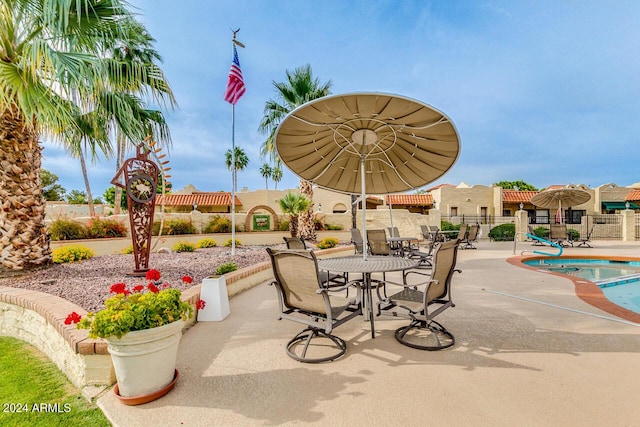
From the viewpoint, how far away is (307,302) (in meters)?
2.82

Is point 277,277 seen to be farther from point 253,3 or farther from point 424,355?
point 253,3

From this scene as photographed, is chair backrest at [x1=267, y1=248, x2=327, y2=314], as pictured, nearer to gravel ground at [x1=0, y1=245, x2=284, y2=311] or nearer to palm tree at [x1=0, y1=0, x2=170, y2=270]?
gravel ground at [x1=0, y1=245, x2=284, y2=311]

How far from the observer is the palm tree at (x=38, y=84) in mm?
4426

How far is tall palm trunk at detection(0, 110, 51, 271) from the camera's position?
17.9ft

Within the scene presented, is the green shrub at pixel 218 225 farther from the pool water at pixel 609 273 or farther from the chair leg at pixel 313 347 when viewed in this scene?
→ the pool water at pixel 609 273

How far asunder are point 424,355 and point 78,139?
893 centimetres

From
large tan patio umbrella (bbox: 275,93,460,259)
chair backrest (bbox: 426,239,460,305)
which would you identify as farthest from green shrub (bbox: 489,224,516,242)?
chair backrest (bbox: 426,239,460,305)

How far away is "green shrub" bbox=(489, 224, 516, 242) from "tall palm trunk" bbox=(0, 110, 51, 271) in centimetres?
2095

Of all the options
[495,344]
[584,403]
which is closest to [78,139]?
[495,344]

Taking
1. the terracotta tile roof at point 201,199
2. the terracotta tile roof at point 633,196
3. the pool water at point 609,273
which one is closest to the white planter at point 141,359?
the pool water at point 609,273

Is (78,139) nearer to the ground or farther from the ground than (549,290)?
farther from the ground

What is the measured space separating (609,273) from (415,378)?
9356 mm

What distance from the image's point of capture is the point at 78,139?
7.30 meters

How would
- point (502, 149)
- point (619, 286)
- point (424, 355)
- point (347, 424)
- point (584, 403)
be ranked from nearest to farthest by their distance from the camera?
point (347, 424) → point (584, 403) → point (424, 355) → point (619, 286) → point (502, 149)
